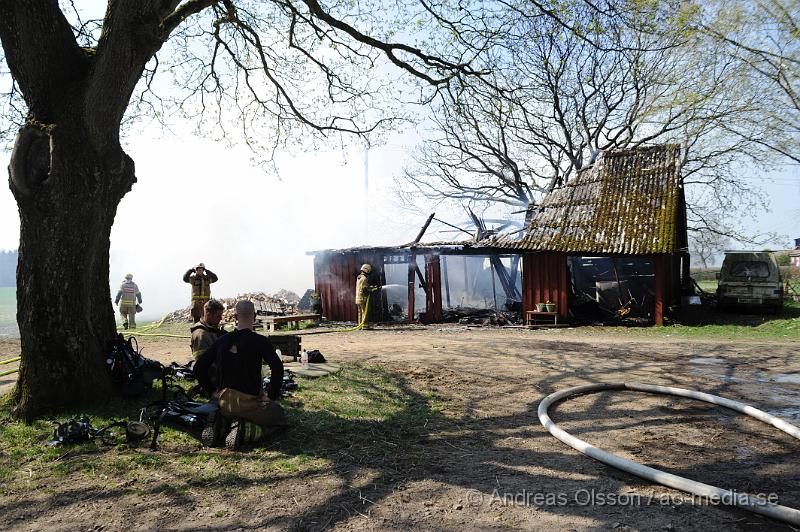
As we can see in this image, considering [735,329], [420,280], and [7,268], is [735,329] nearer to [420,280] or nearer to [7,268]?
[420,280]

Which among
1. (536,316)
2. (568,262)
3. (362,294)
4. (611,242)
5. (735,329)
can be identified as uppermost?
(611,242)

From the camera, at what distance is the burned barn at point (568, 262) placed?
17891 millimetres

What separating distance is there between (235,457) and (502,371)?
5031 mm

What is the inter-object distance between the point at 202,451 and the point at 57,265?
2.83 meters

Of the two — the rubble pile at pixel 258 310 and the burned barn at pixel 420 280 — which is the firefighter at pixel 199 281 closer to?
the rubble pile at pixel 258 310

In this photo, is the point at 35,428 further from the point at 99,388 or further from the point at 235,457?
the point at 235,457

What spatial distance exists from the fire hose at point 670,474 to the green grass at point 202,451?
1.54 metres

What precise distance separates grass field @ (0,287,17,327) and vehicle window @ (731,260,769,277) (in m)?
26.6

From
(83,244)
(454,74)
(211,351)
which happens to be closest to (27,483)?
(211,351)

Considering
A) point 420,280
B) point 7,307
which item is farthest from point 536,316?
point 7,307

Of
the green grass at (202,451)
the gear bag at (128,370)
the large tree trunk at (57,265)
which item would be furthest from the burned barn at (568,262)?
the large tree trunk at (57,265)

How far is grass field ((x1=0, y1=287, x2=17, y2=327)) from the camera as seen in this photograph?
24.3 m

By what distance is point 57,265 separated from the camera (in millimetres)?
6020

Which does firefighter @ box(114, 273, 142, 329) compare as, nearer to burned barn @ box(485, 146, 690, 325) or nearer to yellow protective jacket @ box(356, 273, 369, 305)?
yellow protective jacket @ box(356, 273, 369, 305)
